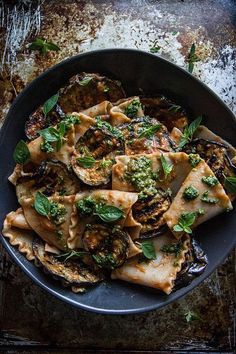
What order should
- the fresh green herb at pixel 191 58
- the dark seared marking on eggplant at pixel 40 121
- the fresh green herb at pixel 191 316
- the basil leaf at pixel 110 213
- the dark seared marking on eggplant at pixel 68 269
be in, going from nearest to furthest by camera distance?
the basil leaf at pixel 110 213, the dark seared marking on eggplant at pixel 68 269, the dark seared marking on eggplant at pixel 40 121, the fresh green herb at pixel 191 58, the fresh green herb at pixel 191 316

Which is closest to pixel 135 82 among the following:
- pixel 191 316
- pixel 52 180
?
pixel 52 180

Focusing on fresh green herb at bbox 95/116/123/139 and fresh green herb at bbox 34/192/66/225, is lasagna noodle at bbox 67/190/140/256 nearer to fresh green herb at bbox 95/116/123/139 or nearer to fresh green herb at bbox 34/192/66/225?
fresh green herb at bbox 34/192/66/225

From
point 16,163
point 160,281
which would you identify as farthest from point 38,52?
point 160,281

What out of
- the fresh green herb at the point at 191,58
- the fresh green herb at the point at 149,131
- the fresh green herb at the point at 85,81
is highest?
the fresh green herb at the point at 191,58

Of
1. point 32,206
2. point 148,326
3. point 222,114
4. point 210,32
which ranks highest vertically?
point 210,32

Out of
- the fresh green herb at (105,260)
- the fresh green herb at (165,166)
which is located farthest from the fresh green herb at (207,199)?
the fresh green herb at (105,260)

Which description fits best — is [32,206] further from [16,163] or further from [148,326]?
[148,326]

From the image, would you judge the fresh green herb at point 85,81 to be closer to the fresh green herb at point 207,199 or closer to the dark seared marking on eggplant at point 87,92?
the dark seared marking on eggplant at point 87,92

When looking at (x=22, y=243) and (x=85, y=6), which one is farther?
(x=85, y=6)
